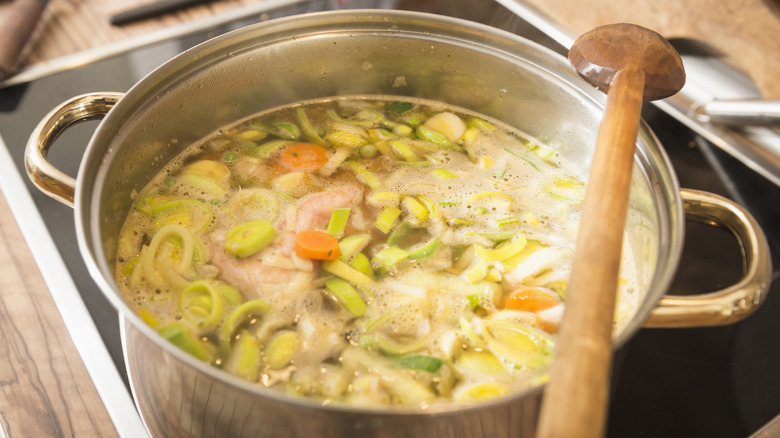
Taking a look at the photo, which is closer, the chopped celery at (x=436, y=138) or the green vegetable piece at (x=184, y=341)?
the green vegetable piece at (x=184, y=341)

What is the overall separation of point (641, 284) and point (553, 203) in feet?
0.94

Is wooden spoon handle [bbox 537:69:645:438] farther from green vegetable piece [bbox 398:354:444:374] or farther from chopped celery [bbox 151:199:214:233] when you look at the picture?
chopped celery [bbox 151:199:214:233]

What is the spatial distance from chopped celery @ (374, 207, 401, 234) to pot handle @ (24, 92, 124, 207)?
1.97 ft

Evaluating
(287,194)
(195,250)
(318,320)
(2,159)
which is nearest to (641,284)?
(318,320)

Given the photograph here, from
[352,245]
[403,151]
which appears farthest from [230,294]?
[403,151]

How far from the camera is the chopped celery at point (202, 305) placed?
1064 mm

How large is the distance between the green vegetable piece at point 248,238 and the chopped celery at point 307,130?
362 mm

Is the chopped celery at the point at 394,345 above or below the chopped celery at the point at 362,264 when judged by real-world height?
below

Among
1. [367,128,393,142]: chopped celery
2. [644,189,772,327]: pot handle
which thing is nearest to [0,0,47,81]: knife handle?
[367,128,393,142]: chopped celery

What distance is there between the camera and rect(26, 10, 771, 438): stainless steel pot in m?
0.75

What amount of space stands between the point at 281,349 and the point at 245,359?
2.5 inches

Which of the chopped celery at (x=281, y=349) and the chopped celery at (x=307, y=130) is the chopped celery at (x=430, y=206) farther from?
the chopped celery at (x=281, y=349)

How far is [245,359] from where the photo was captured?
3.31 feet

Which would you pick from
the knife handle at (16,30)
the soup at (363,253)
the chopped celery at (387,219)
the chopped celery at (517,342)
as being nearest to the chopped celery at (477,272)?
the soup at (363,253)
